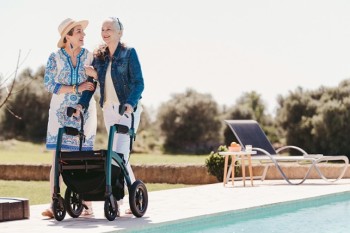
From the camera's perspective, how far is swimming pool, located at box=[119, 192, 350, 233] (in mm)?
6270

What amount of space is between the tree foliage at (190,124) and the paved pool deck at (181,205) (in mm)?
38753

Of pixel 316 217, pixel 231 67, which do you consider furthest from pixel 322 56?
pixel 316 217

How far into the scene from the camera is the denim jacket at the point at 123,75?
6281 mm

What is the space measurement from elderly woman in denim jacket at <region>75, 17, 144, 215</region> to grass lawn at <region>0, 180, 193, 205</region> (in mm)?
3024

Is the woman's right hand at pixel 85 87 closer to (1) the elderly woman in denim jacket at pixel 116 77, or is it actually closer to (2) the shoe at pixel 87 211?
(1) the elderly woman in denim jacket at pixel 116 77

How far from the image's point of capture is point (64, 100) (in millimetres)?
6375

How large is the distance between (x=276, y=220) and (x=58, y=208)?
232 cm

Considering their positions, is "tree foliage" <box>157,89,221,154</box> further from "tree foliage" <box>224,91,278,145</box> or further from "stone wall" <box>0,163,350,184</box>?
"stone wall" <box>0,163,350,184</box>

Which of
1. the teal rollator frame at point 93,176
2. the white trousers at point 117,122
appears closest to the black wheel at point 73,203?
the teal rollator frame at point 93,176

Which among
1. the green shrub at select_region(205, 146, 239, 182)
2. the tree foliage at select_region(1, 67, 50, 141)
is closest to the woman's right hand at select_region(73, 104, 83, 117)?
the green shrub at select_region(205, 146, 239, 182)

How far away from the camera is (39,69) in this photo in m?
53.2

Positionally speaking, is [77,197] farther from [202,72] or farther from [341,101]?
[202,72]

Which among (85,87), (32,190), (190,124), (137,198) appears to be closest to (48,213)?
(137,198)

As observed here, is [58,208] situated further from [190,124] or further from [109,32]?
[190,124]
